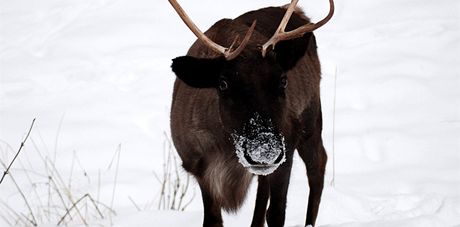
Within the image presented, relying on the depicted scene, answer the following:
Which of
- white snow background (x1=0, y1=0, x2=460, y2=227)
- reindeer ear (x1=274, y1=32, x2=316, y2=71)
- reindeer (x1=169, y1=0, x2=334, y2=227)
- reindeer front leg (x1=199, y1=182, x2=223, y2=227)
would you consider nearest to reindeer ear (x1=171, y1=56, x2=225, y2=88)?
reindeer (x1=169, y1=0, x2=334, y2=227)

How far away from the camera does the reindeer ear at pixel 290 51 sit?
181 inches

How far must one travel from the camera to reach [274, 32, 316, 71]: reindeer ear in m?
4.61

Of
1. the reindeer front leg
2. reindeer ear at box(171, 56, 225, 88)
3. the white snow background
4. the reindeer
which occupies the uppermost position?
reindeer ear at box(171, 56, 225, 88)

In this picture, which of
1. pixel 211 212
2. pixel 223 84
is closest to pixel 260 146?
pixel 223 84

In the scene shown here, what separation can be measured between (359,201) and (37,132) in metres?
3.79

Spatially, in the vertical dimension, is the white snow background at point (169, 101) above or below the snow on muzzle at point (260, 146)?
below

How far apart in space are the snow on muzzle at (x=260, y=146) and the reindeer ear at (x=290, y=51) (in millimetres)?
638

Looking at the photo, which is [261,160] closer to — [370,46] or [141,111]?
[141,111]

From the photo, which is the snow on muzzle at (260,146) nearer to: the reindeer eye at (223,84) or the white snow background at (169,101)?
the reindeer eye at (223,84)

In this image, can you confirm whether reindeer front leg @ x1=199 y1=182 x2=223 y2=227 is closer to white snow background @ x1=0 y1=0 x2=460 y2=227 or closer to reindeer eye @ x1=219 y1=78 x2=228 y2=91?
white snow background @ x1=0 y1=0 x2=460 y2=227

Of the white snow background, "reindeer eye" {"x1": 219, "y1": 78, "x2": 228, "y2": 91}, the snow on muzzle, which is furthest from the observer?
the white snow background

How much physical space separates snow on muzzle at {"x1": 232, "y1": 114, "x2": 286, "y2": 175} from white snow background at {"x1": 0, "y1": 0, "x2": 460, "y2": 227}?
1050mm

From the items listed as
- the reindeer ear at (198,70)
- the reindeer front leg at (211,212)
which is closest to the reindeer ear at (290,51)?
the reindeer ear at (198,70)

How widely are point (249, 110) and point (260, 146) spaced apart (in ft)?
0.88
